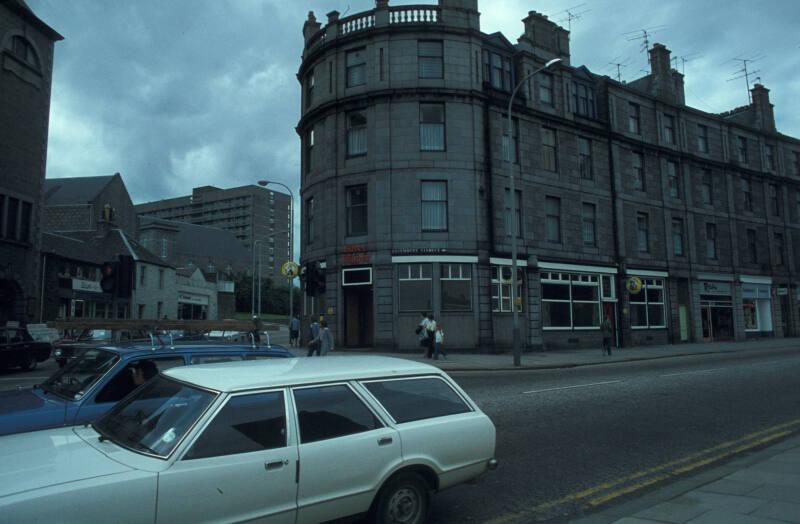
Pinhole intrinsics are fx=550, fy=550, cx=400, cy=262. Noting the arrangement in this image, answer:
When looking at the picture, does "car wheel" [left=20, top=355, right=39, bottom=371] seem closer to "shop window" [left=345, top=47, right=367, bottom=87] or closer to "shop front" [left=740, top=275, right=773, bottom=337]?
"shop window" [left=345, top=47, right=367, bottom=87]

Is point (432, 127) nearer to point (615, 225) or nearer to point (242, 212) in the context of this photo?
point (615, 225)

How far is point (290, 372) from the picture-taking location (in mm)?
4312

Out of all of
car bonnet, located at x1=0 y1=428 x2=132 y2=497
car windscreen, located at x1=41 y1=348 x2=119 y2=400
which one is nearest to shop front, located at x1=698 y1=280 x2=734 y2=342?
car windscreen, located at x1=41 y1=348 x2=119 y2=400

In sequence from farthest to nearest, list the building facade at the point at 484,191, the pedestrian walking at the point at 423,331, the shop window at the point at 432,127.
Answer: the shop window at the point at 432,127, the building facade at the point at 484,191, the pedestrian walking at the point at 423,331

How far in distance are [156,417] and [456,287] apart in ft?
68.0

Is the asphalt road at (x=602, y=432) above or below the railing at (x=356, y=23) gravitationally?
below

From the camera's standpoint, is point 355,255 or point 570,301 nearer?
point 355,255

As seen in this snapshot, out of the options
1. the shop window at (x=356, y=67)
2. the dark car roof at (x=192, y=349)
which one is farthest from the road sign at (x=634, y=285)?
the dark car roof at (x=192, y=349)

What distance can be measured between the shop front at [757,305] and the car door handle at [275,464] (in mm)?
40918

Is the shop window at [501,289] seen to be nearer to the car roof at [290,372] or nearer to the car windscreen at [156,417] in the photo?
the car roof at [290,372]

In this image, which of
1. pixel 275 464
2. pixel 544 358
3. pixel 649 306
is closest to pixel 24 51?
pixel 544 358

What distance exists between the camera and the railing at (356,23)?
26.0 m

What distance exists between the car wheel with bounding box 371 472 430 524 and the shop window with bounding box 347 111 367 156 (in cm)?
2227

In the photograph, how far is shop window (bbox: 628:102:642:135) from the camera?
32666 millimetres
